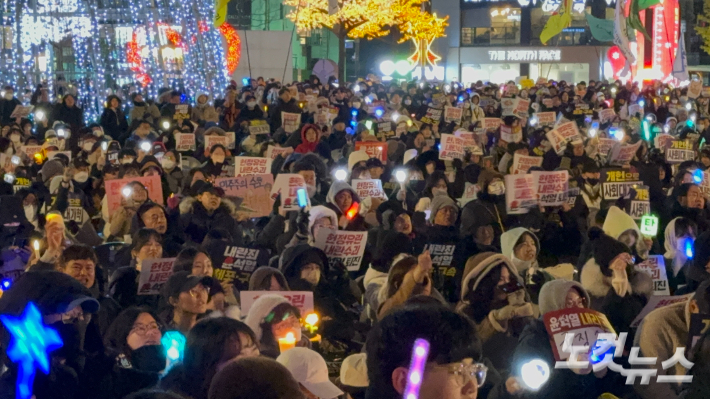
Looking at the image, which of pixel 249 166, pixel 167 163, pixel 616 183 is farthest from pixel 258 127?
pixel 616 183

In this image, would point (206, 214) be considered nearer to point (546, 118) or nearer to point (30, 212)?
point (30, 212)

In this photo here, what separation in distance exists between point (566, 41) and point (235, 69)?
25.7 m

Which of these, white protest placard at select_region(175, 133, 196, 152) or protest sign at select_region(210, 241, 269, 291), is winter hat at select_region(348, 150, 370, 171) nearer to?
white protest placard at select_region(175, 133, 196, 152)

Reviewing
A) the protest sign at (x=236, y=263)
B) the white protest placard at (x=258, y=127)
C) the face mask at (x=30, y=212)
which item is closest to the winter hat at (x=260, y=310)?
the protest sign at (x=236, y=263)

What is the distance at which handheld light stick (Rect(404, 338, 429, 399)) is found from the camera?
102 inches

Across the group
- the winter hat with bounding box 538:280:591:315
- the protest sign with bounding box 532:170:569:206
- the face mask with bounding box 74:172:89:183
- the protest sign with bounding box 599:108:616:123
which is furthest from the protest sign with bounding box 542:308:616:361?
the protest sign with bounding box 599:108:616:123

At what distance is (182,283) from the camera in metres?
5.59

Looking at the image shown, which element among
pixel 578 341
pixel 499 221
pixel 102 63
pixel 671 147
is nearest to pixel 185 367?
pixel 578 341

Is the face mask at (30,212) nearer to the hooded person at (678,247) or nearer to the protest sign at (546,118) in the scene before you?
the hooded person at (678,247)

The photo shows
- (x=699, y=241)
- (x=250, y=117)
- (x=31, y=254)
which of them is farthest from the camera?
(x=250, y=117)

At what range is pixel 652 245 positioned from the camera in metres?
8.89

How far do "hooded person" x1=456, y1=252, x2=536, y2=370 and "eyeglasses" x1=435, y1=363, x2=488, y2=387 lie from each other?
275 cm

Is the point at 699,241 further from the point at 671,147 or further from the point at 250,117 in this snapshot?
the point at 250,117

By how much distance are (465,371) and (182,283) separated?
3.22 meters
